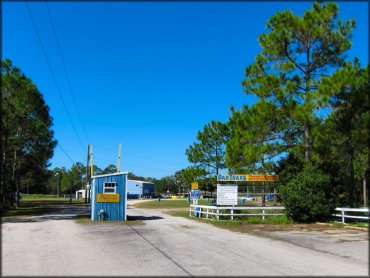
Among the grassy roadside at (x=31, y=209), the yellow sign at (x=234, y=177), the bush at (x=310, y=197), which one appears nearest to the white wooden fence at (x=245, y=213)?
the bush at (x=310, y=197)

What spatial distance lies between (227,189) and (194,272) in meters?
18.6

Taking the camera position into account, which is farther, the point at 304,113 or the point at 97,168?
the point at 97,168

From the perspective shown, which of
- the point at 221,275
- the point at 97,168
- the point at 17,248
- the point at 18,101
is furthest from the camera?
the point at 97,168

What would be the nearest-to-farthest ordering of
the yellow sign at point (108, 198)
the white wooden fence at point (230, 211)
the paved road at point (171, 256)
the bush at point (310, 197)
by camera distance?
the paved road at point (171, 256) < the bush at point (310, 197) < the white wooden fence at point (230, 211) < the yellow sign at point (108, 198)

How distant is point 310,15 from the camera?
2452 centimetres

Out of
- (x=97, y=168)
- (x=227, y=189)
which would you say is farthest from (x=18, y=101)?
(x=97, y=168)

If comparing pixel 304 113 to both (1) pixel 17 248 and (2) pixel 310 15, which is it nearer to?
(2) pixel 310 15

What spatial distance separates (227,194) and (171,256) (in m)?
16.3

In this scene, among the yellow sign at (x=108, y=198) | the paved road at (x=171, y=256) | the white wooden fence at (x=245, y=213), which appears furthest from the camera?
the yellow sign at (x=108, y=198)

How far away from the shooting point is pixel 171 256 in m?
11.9

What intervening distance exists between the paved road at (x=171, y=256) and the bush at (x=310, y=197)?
6.51m

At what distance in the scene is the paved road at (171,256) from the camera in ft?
30.5

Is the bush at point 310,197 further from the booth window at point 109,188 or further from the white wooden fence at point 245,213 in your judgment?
the booth window at point 109,188

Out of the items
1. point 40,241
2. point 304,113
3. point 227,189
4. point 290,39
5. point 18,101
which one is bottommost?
point 40,241
